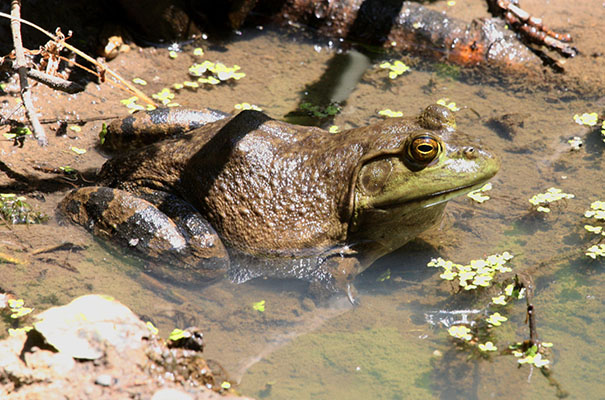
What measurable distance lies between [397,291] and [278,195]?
1186 mm

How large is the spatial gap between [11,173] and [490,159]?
13.1ft

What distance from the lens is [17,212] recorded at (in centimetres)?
472

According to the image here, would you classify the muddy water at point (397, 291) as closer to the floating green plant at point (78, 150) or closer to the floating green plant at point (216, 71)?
the floating green plant at point (78, 150)

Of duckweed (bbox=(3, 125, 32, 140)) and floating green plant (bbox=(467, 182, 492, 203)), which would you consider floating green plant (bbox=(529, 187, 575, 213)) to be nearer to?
floating green plant (bbox=(467, 182, 492, 203))

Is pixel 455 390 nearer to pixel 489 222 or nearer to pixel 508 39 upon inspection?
pixel 489 222

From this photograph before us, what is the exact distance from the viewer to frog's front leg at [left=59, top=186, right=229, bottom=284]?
173 inches

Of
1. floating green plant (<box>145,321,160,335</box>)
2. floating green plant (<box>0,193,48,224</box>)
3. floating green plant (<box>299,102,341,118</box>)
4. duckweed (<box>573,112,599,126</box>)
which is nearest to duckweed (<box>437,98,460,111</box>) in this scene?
floating green plant (<box>299,102,341,118</box>)

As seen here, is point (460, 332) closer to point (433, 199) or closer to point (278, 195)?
point (433, 199)

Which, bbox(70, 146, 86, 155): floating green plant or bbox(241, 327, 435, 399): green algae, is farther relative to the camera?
bbox(70, 146, 86, 155): floating green plant

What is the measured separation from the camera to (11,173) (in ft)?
17.0

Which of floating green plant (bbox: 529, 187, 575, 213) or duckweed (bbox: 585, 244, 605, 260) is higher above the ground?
floating green plant (bbox: 529, 187, 575, 213)

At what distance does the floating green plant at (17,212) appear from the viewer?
15.4 ft

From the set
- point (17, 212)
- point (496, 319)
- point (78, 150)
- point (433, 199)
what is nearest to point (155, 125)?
point (78, 150)

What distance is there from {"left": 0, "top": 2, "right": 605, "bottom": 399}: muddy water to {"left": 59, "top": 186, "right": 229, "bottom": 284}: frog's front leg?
0.13m
